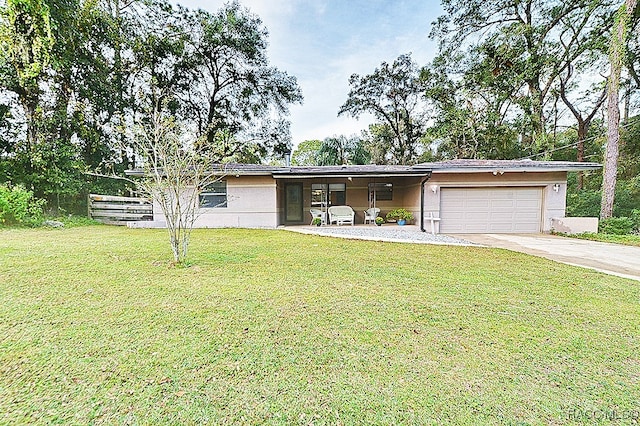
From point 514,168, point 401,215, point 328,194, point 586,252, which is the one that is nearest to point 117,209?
point 328,194

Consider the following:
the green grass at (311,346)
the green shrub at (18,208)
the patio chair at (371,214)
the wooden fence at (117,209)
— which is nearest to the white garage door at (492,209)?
the patio chair at (371,214)

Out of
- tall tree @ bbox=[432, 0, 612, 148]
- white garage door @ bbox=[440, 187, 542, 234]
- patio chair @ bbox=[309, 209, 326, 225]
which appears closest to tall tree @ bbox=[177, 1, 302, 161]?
patio chair @ bbox=[309, 209, 326, 225]

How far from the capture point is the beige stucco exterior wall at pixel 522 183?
11180 millimetres

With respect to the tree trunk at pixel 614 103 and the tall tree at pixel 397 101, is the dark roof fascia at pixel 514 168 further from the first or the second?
the tall tree at pixel 397 101

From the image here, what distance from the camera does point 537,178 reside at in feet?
36.8

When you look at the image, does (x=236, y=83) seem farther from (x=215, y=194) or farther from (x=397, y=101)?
(x=397, y=101)

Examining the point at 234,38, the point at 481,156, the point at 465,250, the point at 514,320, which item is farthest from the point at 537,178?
the point at 234,38

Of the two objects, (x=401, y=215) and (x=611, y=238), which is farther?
(x=401, y=215)

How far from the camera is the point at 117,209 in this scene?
1296cm

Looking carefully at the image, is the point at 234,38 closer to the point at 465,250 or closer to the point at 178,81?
the point at 178,81

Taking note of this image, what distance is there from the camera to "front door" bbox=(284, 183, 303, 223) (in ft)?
45.7

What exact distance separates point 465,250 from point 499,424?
246 inches

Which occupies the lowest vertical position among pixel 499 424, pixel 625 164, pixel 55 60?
pixel 499 424

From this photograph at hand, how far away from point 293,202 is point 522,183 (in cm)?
924
